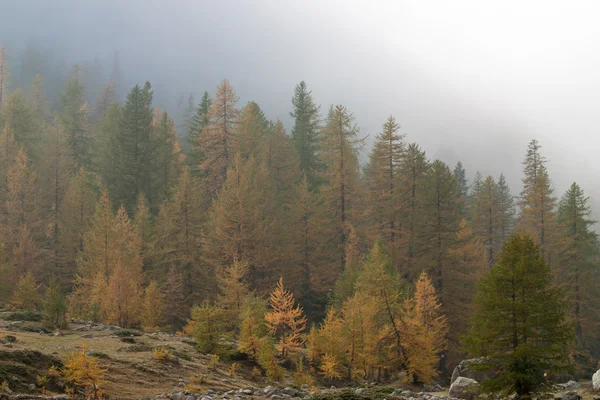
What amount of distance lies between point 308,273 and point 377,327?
1487 centimetres

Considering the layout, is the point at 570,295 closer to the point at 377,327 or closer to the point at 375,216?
the point at 375,216

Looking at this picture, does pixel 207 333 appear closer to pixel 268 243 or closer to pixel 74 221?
pixel 268 243

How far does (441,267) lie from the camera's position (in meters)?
33.6

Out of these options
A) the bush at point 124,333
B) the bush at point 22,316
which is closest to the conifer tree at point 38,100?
the bush at point 22,316

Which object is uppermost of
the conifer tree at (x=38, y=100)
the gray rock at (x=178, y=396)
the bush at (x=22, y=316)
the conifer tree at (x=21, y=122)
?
the conifer tree at (x=38, y=100)

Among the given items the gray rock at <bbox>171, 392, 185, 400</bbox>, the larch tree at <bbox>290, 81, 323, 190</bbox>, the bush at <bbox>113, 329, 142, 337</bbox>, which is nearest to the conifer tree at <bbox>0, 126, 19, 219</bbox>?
the bush at <bbox>113, 329, 142, 337</bbox>

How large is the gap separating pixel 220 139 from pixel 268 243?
13.2 meters

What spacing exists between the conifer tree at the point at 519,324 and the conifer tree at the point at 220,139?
33.7 metres

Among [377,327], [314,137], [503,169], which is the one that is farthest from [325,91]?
[377,327]

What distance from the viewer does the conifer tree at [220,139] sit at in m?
45.1

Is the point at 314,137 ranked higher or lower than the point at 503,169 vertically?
lower

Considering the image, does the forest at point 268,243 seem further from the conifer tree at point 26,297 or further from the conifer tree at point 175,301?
the conifer tree at point 175,301

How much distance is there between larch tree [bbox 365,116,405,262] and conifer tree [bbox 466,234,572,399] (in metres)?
24.2

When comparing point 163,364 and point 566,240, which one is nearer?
point 163,364
